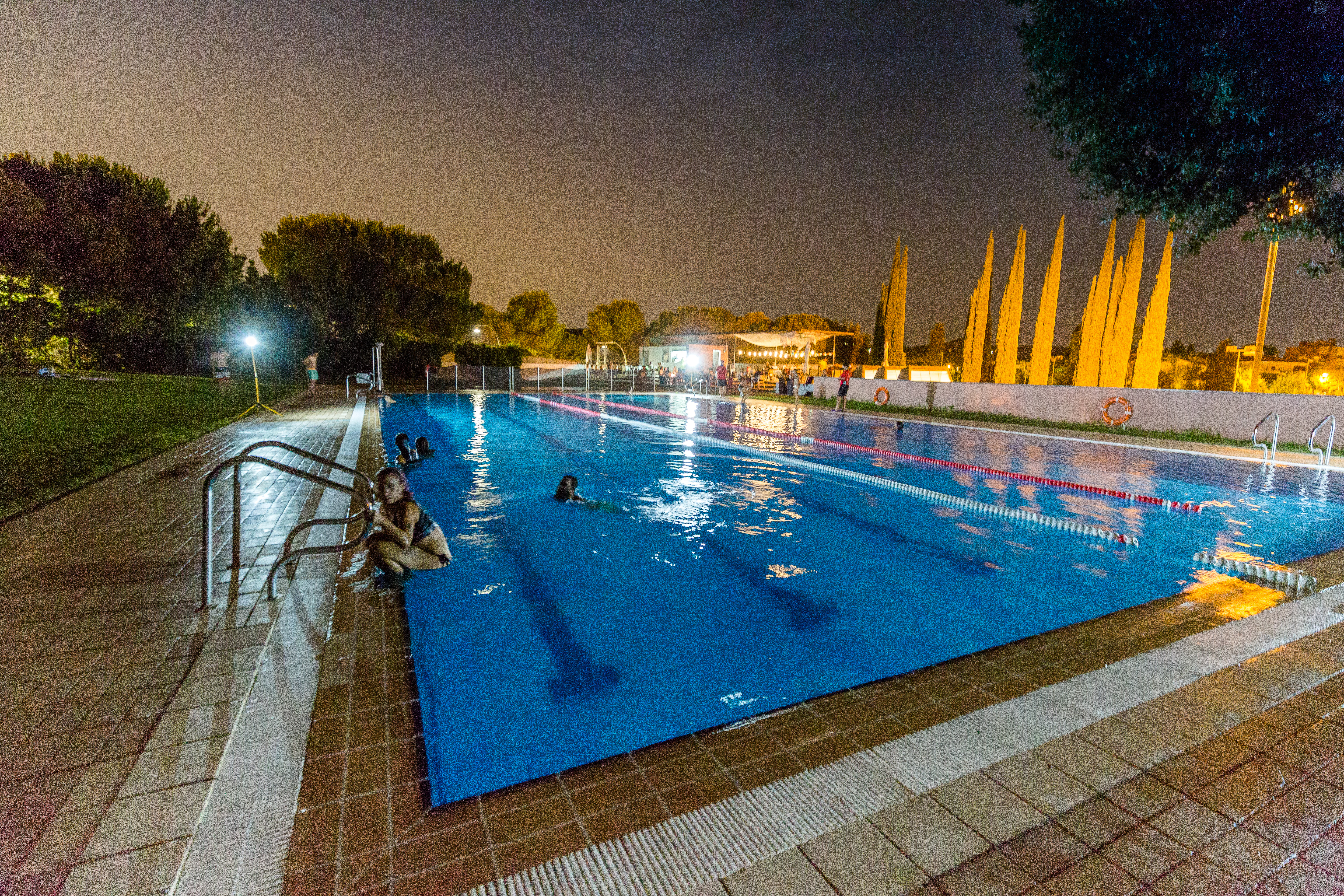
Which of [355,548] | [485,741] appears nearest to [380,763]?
[485,741]

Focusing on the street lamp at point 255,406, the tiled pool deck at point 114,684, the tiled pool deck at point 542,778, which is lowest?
the tiled pool deck at point 542,778

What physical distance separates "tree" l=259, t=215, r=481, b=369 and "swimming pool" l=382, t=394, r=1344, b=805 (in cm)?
2175

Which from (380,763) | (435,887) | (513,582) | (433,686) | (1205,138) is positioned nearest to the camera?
(435,887)

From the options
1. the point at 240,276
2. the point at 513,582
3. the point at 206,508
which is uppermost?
the point at 240,276

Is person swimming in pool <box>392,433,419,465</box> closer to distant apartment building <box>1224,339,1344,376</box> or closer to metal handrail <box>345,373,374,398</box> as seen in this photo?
metal handrail <box>345,373,374,398</box>

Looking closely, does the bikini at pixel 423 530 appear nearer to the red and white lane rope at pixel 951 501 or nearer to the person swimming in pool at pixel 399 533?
the person swimming in pool at pixel 399 533

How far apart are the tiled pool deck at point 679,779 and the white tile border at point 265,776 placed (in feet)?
0.11

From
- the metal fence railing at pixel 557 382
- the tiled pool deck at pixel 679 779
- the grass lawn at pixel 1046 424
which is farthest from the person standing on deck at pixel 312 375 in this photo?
the tiled pool deck at pixel 679 779

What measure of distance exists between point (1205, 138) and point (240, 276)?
2957 centimetres

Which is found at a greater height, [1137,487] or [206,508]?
[206,508]

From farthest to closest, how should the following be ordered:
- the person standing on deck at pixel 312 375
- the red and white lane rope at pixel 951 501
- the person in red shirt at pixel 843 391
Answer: the person standing on deck at pixel 312 375 → the person in red shirt at pixel 843 391 → the red and white lane rope at pixel 951 501

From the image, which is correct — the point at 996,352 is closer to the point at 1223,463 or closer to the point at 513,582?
the point at 1223,463

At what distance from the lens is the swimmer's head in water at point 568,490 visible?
6922 mm

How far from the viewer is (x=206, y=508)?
3.25m
